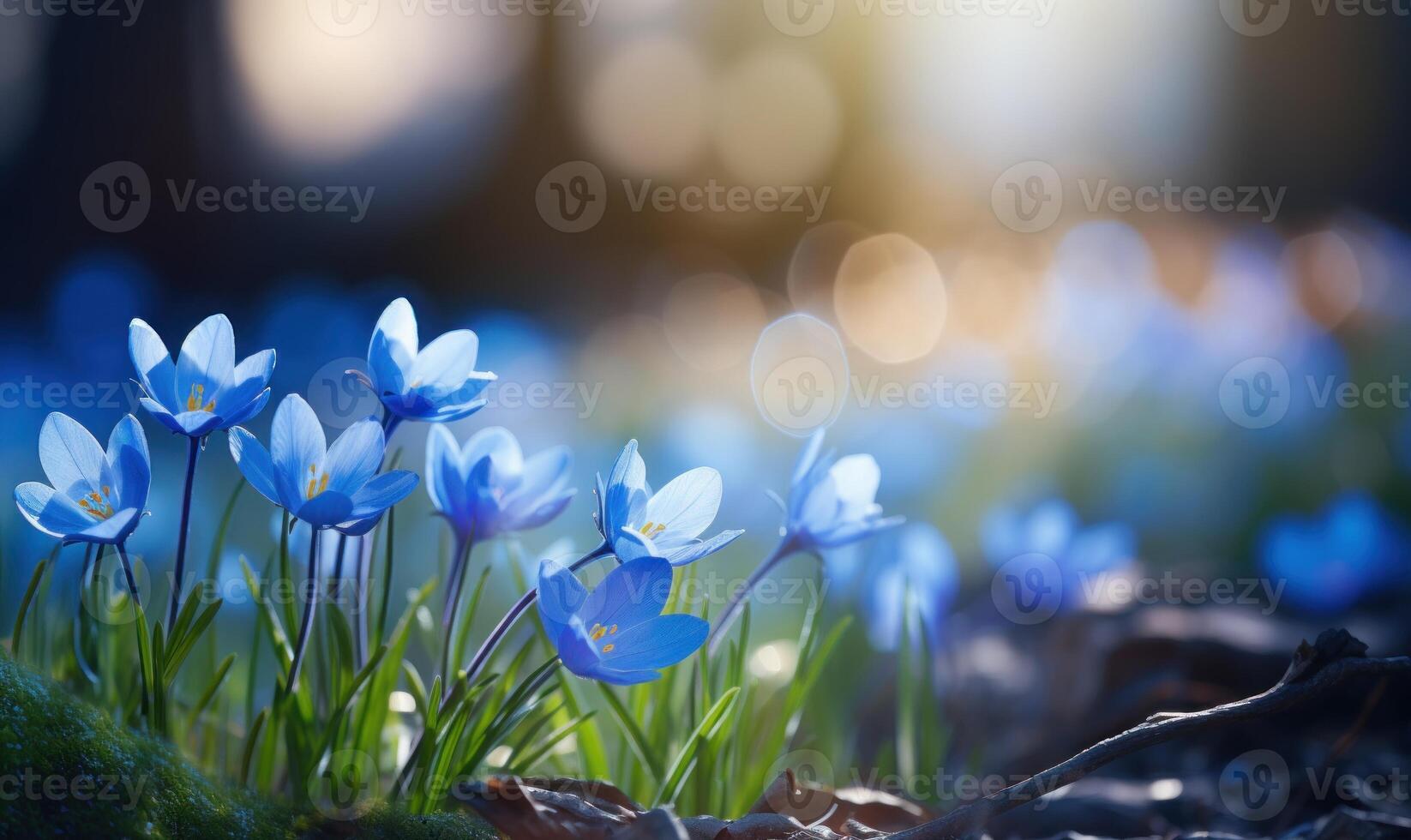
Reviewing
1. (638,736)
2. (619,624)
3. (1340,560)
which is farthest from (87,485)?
(1340,560)

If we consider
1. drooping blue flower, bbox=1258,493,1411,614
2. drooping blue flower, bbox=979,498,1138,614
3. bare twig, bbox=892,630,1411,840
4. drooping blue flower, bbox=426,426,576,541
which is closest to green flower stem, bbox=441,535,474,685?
drooping blue flower, bbox=426,426,576,541

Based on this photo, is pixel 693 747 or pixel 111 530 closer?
pixel 111 530

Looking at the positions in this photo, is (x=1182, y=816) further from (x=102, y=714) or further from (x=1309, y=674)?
(x=102, y=714)

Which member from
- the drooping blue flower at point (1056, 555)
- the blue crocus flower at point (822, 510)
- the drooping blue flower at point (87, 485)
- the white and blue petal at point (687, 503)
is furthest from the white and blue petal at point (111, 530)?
the drooping blue flower at point (1056, 555)

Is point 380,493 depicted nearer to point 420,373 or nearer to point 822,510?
point 420,373

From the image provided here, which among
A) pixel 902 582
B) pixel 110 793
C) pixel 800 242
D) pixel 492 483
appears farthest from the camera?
pixel 800 242

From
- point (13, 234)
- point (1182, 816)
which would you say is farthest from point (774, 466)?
point (13, 234)
